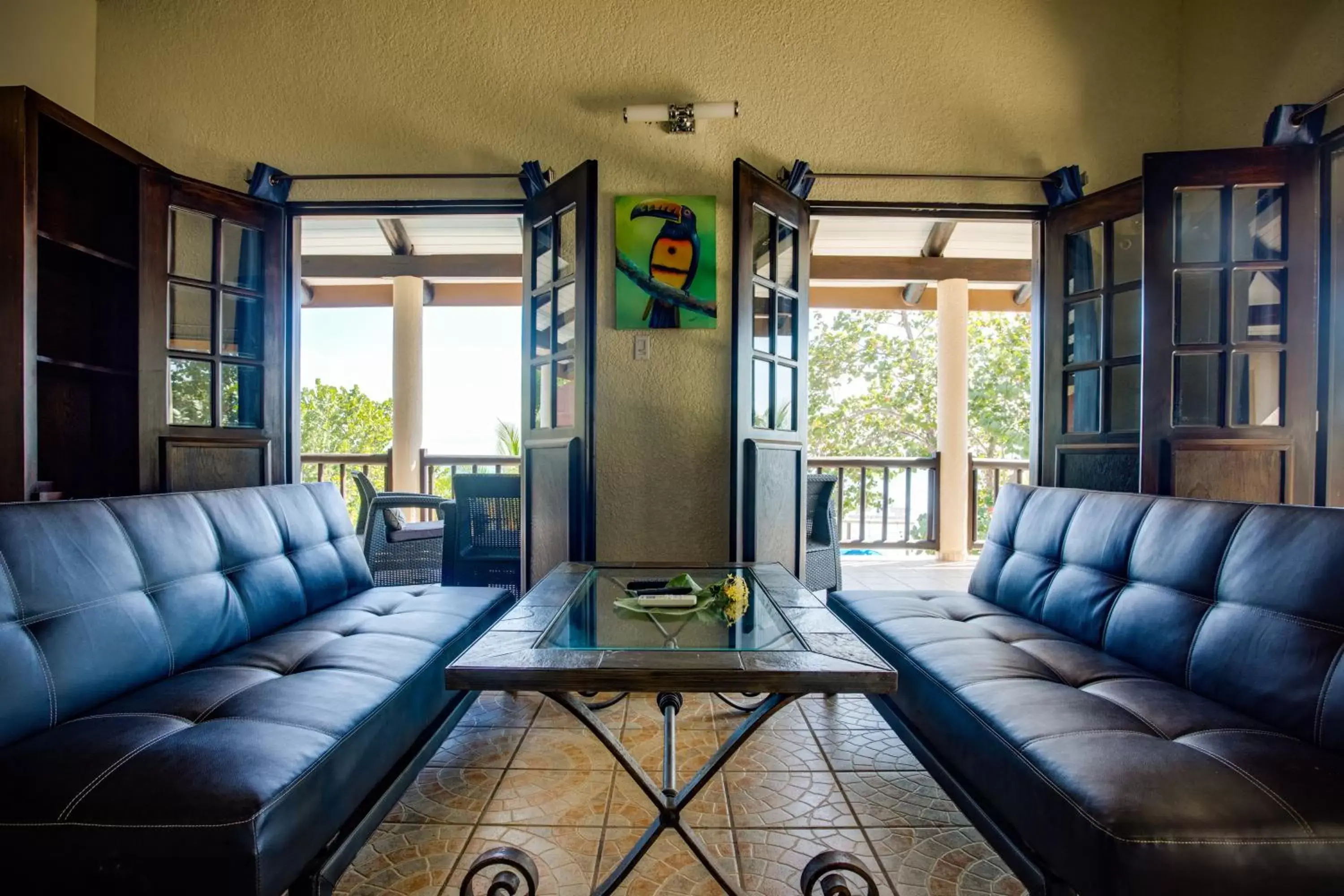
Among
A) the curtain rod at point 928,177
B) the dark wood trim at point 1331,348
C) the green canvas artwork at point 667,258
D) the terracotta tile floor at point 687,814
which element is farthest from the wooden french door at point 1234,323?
the green canvas artwork at point 667,258

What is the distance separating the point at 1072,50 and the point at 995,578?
9.05 feet

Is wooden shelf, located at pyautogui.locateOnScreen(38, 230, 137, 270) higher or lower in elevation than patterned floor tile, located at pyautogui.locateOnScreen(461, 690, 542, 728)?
higher

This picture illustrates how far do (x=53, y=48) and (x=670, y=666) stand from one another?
13.5 ft

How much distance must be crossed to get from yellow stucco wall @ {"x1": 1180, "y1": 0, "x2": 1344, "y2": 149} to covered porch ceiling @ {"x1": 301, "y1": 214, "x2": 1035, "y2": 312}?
66.4 inches

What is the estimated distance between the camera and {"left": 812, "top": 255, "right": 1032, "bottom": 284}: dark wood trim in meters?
4.93

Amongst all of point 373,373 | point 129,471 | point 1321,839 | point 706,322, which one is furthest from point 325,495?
point 373,373

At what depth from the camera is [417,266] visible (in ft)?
17.0

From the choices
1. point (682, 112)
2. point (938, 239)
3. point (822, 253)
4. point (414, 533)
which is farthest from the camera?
point (822, 253)

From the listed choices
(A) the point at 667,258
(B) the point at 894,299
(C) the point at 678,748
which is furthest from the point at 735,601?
(B) the point at 894,299

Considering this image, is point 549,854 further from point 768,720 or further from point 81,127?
point 81,127

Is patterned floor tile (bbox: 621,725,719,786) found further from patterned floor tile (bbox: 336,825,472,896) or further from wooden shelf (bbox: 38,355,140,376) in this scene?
wooden shelf (bbox: 38,355,140,376)

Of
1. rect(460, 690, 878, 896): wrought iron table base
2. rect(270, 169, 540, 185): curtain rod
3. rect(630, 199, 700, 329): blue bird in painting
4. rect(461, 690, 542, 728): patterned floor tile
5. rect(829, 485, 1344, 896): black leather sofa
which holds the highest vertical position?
rect(270, 169, 540, 185): curtain rod

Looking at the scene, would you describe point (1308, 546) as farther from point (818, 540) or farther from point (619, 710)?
point (818, 540)

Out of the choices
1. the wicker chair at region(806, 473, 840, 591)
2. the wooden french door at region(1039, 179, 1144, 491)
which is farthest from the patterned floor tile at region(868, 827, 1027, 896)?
the wicker chair at region(806, 473, 840, 591)
